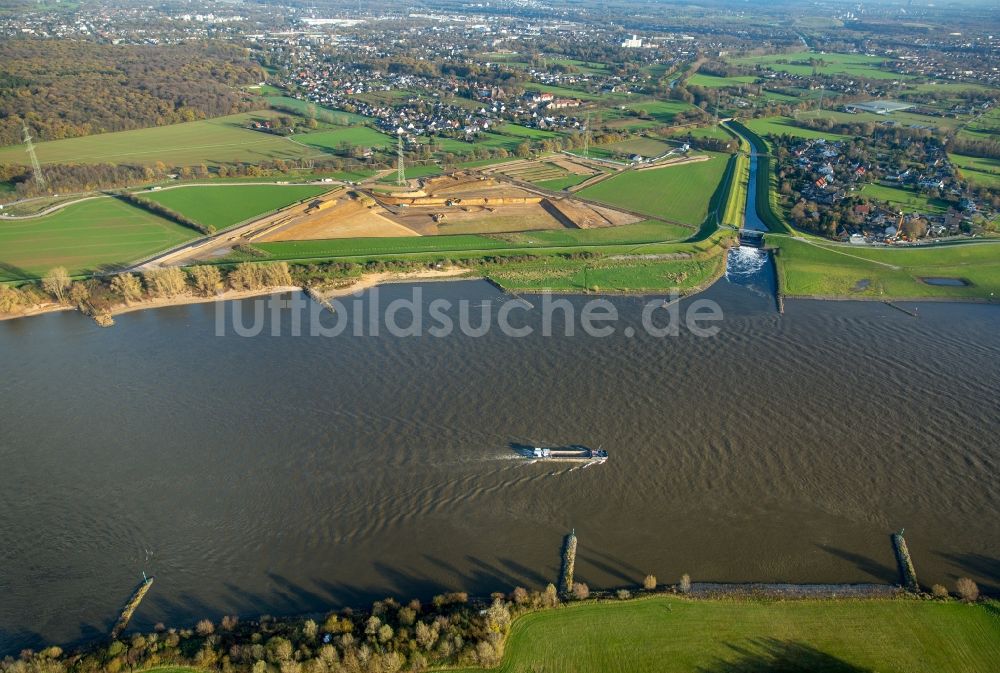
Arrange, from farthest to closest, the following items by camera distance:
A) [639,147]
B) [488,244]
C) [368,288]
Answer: [639,147], [488,244], [368,288]

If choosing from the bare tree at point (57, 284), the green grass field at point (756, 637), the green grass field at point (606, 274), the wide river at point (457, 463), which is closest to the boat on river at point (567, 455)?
the wide river at point (457, 463)

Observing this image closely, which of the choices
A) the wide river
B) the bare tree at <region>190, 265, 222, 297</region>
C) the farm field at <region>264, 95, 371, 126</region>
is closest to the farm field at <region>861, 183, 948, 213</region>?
the wide river

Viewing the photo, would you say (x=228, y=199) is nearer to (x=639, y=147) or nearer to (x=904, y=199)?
(x=639, y=147)

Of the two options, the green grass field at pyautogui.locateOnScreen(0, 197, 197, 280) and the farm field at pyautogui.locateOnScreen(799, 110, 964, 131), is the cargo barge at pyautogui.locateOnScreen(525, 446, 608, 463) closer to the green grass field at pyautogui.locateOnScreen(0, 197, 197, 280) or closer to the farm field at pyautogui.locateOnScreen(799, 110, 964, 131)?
the green grass field at pyautogui.locateOnScreen(0, 197, 197, 280)

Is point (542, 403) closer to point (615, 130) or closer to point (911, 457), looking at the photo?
point (911, 457)

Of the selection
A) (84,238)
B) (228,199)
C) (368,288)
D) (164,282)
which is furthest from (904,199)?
(84,238)

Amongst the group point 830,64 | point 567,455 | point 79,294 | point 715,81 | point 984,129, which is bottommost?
point 567,455
